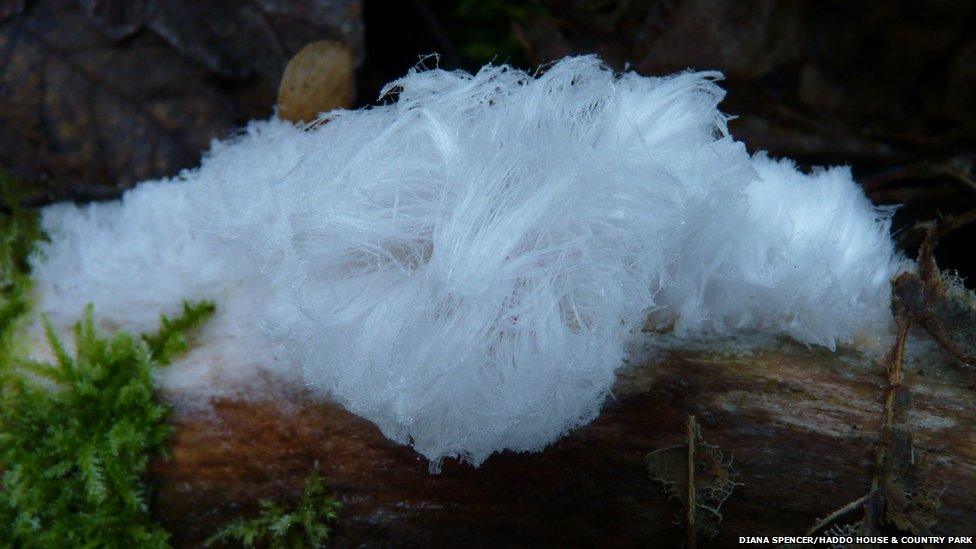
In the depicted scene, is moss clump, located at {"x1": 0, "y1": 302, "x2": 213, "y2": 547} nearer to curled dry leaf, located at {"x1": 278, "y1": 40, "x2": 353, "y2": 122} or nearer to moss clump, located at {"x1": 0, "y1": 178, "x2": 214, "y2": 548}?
moss clump, located at {"x1": 0, "y1": 178, "x2": 214, "y2": 548}

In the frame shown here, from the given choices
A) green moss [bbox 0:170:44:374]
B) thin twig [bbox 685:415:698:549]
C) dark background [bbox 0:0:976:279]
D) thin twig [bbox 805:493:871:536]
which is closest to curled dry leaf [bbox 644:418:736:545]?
thin twig [bbox 685:415:698:549]

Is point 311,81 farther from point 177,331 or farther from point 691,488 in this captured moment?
point 691,488

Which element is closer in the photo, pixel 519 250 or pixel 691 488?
pixel 519 250

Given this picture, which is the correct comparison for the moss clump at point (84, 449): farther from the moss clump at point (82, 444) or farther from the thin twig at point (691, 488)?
the thin twig at point (691, 488)

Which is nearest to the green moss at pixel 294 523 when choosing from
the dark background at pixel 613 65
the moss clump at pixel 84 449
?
the moss clump at pixel 84 449

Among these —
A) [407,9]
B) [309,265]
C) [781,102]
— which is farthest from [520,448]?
[407,9]

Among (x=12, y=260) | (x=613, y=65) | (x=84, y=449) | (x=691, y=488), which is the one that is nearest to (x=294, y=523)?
(x=84, y=449)
